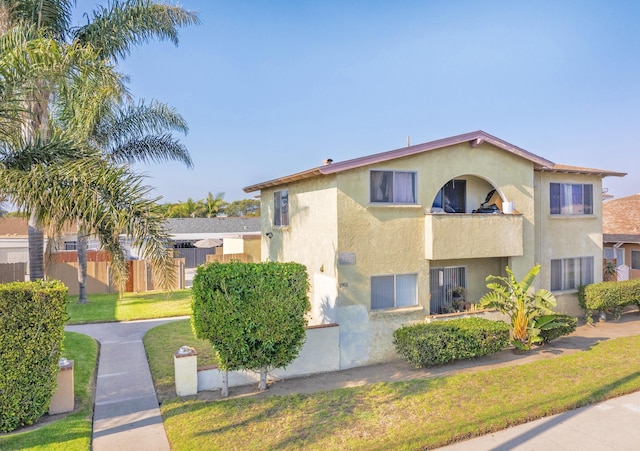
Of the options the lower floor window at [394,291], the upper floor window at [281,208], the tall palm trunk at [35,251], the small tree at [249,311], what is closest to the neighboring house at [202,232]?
the upper floor window at [281,208]

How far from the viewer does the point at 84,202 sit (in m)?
8.04

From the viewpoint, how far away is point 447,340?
39.7 feet

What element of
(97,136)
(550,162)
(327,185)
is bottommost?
(327,185)

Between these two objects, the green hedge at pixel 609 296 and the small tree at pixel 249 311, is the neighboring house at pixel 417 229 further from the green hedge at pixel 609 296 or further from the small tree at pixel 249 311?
the small tree at pixel 249 311

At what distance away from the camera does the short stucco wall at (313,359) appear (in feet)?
35.8

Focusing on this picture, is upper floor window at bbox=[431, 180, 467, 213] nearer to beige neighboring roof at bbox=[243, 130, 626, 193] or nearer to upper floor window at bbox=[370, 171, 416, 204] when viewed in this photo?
beige neighboring roof at bbox=[243, 130, 626, 193]

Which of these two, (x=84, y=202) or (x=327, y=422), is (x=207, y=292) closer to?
(x=84, y=202)

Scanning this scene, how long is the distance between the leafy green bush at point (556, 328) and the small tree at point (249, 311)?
8.67 metres

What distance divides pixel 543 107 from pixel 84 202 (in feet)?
71.3

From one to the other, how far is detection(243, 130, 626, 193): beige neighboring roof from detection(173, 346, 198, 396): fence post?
6.11 m

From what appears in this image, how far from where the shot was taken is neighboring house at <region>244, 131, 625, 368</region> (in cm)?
1272

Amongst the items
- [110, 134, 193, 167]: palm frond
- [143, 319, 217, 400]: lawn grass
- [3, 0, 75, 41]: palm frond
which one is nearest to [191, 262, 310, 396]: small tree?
[143, 319, 217, 400]: lawn grass

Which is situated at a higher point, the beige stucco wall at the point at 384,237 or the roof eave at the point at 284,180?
the roof eave at the point at 284,180

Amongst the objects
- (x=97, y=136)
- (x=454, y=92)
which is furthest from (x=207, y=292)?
(x=454, y=92)
